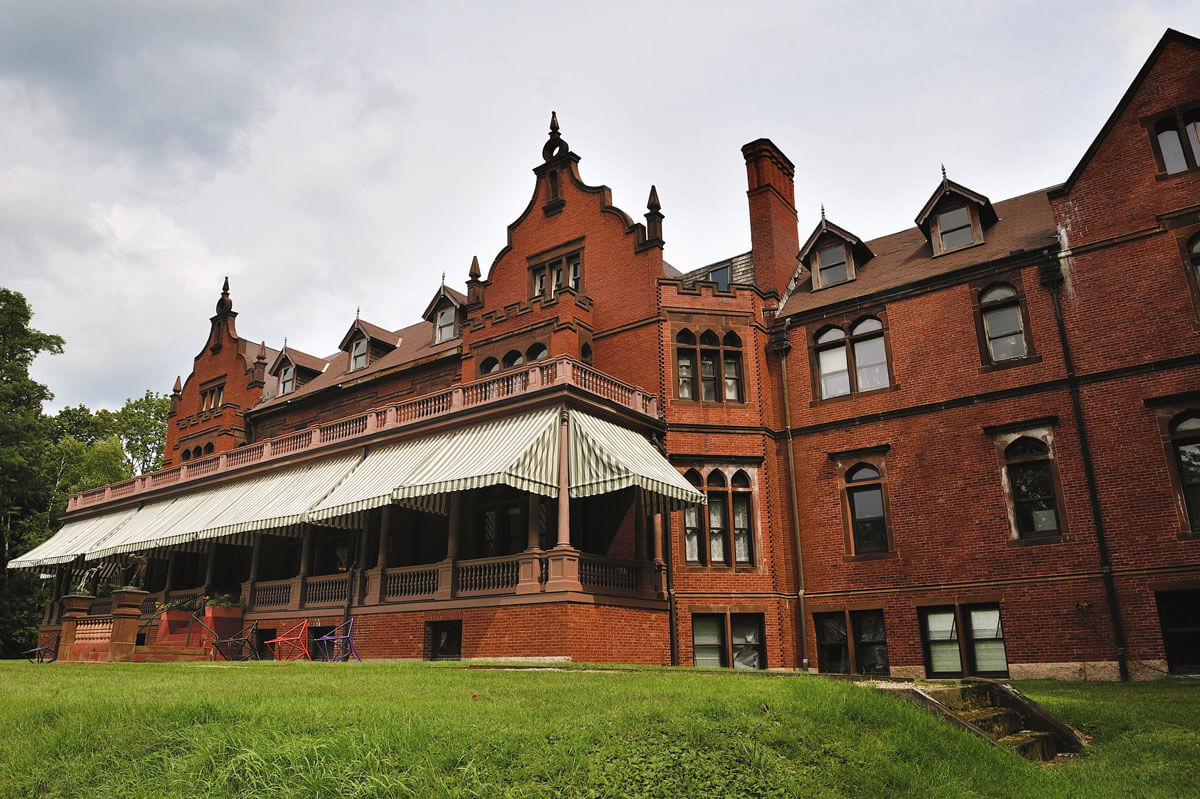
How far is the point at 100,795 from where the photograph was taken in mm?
7535

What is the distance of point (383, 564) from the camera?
23.7 meters

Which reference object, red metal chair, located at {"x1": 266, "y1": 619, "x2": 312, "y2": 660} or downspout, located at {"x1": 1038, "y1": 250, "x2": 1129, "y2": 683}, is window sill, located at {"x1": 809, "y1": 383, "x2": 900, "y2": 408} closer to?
downspout, located at {"x1": 1038, "y1": 250, "x2": 1129, "y2": 683}

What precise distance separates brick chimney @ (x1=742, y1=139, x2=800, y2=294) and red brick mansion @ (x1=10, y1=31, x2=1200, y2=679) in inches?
5.3

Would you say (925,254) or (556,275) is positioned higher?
(556,275)

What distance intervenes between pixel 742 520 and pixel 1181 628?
10167mm

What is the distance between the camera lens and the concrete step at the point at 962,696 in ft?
32.3

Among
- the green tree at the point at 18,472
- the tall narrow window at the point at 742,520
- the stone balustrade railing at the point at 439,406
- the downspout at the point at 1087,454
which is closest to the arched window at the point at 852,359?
the tall narrow window at the point at 742,520

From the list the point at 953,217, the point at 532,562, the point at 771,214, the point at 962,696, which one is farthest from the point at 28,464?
the point at 962,696

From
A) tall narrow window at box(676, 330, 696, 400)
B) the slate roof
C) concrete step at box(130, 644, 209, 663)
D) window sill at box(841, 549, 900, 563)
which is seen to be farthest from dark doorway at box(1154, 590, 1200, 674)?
concrete step at box(130, 644, 209, 663)

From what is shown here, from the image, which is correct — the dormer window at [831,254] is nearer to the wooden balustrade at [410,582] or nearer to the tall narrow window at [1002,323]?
the tall narrow window at [1002,323]

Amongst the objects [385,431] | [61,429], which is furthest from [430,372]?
[61,429]

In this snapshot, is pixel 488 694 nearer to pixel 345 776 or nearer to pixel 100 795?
pixel 345 776

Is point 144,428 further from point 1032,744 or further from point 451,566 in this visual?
point 1032,744

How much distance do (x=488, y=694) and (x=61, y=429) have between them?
184ft
